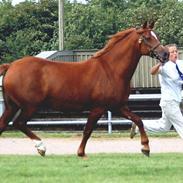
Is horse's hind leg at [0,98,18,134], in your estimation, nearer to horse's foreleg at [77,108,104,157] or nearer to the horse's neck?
horse's foreleg at [77,108,104,157]

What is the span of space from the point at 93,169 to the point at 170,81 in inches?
126

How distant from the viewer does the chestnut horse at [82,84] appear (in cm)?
1430

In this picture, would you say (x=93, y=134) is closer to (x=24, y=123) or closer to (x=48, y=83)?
(x=24, y=123)

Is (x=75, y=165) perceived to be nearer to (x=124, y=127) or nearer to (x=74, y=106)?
(x=74, y=106)

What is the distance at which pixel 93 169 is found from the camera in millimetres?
11977

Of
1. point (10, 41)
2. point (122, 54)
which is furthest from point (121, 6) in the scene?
point (122, 54)

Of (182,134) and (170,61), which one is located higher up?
(170,61)

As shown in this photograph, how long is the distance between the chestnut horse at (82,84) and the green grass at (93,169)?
0.72 m

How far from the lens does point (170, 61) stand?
14.6m

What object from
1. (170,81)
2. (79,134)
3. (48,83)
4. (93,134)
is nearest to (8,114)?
(48,83)

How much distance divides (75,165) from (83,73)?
7.41 ft

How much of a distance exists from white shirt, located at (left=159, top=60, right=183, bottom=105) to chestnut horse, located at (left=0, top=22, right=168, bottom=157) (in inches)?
12.3

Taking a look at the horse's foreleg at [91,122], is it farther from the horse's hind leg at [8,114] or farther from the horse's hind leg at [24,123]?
the horse's hind leg at [8,114]

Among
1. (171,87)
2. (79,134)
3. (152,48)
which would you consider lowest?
(79,134)
